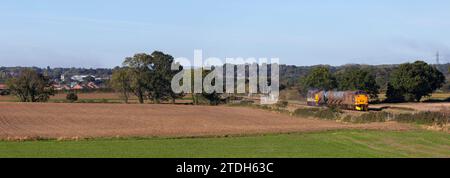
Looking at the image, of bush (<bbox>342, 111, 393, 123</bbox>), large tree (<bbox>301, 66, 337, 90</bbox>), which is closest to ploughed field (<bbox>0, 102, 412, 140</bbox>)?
bush (<bbox>342, 111, 393, 123</bbox>)

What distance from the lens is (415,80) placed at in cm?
11812

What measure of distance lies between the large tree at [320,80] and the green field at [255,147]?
293 ft

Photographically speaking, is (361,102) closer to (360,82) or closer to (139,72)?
(360,82)

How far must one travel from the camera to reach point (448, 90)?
572 ft

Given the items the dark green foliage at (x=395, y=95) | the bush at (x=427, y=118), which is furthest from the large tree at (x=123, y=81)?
the bush at (x=427, y=118)

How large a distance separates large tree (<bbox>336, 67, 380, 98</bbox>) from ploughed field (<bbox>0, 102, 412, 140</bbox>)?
50.9 m

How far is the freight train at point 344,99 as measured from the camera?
3430 inches

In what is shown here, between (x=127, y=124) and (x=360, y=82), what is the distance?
7100 centimetres

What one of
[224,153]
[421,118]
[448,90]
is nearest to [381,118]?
[421,118]

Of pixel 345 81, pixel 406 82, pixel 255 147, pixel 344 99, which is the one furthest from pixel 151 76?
pixel 255 147

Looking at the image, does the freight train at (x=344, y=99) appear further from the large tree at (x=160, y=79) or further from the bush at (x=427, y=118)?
the large tree at (x=160, y=79)

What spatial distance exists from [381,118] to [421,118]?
21.2 ft

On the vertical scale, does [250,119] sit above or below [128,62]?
below
